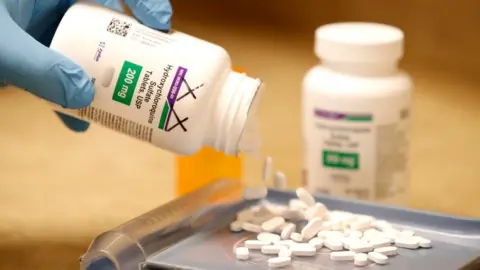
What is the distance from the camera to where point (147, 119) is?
2.45 ft

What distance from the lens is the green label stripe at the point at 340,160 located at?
897 millimetres

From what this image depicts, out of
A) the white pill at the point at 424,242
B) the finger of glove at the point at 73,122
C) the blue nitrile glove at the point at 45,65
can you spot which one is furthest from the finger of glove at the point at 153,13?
the white pill at the point at 424,242

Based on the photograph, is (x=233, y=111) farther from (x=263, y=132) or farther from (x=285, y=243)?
(x=263, y=132)

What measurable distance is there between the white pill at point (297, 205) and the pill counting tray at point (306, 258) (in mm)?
13

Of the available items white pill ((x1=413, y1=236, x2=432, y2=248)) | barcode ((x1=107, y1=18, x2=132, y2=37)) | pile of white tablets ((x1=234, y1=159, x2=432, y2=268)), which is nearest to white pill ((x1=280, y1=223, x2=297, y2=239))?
pile of white tablets ((x1=234, y1=159, x2=432, y2=268))

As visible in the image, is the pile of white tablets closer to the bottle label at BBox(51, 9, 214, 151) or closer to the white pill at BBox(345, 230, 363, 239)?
the white pill at BBox(345, 230, 363, 239)

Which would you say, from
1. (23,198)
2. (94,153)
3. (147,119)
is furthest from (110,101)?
(94,153)

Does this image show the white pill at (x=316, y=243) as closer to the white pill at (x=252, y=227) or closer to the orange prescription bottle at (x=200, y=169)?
the white pill at (x=252, y=227)

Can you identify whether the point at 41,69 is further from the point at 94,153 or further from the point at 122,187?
the point at 94,153

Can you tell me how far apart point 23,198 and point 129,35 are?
0.34 meters

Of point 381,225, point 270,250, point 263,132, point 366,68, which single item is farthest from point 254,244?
point 263,132

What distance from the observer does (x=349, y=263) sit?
72 cm

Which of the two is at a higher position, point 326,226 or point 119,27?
point 119,27

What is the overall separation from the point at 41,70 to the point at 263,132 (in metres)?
0.54
